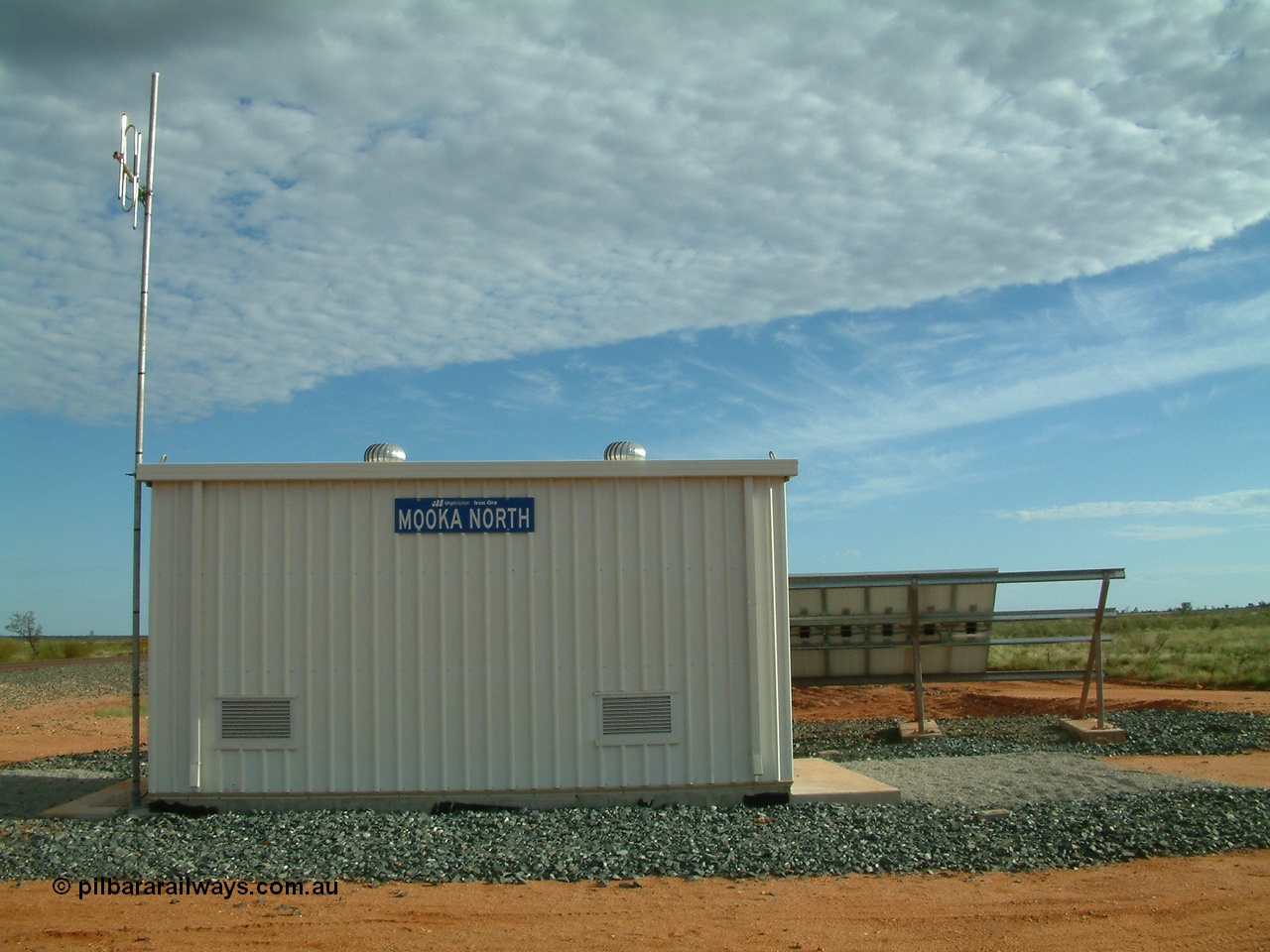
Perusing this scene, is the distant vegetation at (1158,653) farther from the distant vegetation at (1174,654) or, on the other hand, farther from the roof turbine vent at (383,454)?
the roof turbine vent at (383,454)

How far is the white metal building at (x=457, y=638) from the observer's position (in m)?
8.84

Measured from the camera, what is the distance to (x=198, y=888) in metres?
6.70

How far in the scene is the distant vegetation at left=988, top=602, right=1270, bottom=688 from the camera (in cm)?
2556

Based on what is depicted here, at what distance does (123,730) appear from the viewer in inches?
728

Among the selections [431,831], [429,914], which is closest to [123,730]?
[431,831]

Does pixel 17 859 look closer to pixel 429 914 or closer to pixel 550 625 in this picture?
pixel 429 914

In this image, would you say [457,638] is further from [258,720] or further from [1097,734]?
[1097,734]

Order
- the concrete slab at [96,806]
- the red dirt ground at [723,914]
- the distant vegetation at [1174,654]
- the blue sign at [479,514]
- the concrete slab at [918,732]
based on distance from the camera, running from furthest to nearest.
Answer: the distant vegetation at [1174,654] → the concrete slab at [918,732] → the blue sign at [479,514] → the concrete slab at [96,806] → the red dirt ground at [723,914]

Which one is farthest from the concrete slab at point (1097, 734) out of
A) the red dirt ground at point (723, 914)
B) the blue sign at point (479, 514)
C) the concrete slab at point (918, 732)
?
the blue sign at point (479, 514)

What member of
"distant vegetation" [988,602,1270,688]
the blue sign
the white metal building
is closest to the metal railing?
"distant vegetation" [988,602,1270,688]

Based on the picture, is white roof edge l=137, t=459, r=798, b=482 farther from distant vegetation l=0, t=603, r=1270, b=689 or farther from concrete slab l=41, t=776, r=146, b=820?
distant vegetation l=0, t=603, r=1270, b=689

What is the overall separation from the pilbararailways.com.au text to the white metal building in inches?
76.9

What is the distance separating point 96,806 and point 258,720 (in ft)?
5.64

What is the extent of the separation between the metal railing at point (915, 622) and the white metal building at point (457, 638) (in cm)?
436
